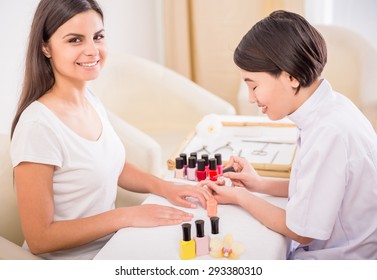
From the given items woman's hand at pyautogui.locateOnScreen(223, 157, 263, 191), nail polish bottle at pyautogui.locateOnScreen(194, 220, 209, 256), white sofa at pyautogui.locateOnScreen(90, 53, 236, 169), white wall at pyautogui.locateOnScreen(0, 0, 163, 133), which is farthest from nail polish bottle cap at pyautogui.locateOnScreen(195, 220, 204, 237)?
white sofa at pyautogui.locateOnScreen(90, 53, 236, 169)

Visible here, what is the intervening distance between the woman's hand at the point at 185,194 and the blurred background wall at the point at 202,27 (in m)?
0.89

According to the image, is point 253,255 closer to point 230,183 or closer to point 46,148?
point 230,183

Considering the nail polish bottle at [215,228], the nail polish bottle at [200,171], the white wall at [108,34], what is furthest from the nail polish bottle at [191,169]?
the white wall at [108,34]

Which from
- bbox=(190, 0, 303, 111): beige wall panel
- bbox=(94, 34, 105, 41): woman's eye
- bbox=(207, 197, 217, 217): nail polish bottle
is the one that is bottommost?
bbox=(207, 197, 217, 217): nail polish bottle

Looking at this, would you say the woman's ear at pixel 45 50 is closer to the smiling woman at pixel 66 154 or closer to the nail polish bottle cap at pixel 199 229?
the smiling woman at pixel 66 154

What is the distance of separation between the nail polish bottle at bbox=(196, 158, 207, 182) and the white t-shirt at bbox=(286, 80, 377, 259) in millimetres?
272

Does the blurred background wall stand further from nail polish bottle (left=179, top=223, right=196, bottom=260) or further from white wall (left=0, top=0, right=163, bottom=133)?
nail polish bottle (left=179, top=223, right=196, bottom=260)

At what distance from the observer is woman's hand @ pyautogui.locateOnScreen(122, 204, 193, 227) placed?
98 cm

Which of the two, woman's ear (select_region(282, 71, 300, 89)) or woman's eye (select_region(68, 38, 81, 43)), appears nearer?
woman's ear (select_region(282, 71, 300, 89))

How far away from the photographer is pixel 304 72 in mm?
898

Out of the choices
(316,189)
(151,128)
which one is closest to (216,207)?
(316,189)

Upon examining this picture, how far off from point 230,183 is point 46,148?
0.41m

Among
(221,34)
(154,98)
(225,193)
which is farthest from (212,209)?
(221,34)

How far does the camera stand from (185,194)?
1080 millimetres
